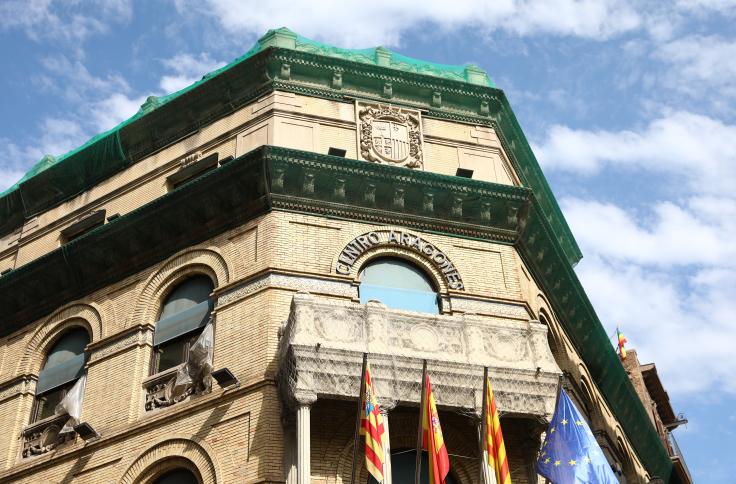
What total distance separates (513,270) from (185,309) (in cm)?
722

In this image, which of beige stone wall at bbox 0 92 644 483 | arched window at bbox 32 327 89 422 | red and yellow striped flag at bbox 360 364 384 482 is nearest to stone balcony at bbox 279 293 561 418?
red and yellow striped flag at bbox 360 364 384 482

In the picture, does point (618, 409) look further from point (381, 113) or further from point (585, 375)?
point (381, 113)

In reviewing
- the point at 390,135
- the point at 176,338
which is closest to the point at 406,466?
the point at 176,338

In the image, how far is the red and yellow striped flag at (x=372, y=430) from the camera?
16250 mm

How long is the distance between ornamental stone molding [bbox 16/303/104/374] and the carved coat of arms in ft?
24.2

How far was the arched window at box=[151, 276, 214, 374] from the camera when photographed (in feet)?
69.4

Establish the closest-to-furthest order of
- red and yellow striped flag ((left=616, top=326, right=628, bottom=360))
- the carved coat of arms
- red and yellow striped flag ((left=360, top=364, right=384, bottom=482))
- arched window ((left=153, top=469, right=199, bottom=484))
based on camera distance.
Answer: red and yellow striped flag ((left=360, top=364, right=384, bottom=482)) → arched window ((left=153, top=469, right=199, bottom=484)) → the carved coat of arms → red and yellow striped flag ((left=616, top=326, right=628, bottom=360))

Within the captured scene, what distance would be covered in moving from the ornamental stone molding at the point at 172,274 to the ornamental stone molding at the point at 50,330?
63.9 inches

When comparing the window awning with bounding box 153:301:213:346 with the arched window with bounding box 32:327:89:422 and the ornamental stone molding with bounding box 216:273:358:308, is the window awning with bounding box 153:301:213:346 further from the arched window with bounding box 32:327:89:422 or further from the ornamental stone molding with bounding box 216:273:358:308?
the arched window with bounding box 32:327:89:422

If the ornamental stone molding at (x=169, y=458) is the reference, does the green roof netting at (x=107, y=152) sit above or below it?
above

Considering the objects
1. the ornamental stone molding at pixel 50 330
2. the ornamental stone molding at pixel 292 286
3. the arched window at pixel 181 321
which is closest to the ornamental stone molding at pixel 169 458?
the arched window at pixel 181 321

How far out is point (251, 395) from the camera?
18.8m

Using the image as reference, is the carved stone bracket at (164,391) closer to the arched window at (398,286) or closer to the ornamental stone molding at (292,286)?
the ornamental stone molding at (292,286)

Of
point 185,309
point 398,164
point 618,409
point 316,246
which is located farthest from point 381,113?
point 618,409
